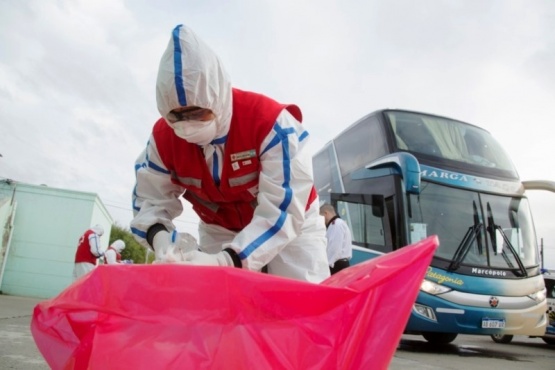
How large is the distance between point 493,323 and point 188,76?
5.50 meters

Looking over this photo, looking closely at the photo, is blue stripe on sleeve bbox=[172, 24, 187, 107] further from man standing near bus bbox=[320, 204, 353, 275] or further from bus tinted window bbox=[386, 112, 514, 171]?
bus tinted window bbox=[386, 112, 514, 171]

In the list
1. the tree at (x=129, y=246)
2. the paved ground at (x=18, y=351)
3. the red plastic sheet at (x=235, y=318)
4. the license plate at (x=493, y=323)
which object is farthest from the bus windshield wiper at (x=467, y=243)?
the tree at (x=129, y=246)

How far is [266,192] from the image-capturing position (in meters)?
1.85

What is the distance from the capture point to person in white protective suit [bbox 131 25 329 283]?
5.74ft

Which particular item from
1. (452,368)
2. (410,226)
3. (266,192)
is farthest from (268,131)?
(410,226)

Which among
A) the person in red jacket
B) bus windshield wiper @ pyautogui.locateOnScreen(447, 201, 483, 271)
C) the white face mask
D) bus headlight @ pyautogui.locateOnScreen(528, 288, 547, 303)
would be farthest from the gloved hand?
the person in red jacket

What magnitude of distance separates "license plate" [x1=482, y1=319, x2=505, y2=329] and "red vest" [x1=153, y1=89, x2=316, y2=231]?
4.63m

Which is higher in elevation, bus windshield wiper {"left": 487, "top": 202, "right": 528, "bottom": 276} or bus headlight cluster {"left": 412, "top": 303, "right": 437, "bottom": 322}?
bus windshield wiper {"left": 487, "top": 202, "right": 528, "bottom": 276}

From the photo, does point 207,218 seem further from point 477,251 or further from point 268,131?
point 477,251

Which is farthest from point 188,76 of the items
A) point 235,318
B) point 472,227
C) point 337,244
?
point 472,227

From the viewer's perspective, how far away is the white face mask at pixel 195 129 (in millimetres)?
1835

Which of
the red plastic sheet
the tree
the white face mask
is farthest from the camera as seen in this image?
the tree

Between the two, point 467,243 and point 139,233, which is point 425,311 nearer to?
point 467,243

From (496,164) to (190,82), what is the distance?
20.7 feet
